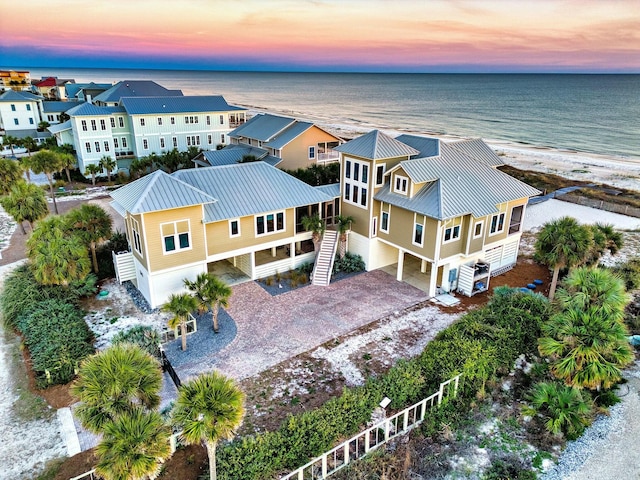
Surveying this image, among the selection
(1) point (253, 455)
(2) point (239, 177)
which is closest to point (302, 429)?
(1) point (253, 455)

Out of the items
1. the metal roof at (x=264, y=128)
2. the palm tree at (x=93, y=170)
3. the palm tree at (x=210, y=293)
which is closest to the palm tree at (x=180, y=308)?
the palm tree at (x=210, y=293)

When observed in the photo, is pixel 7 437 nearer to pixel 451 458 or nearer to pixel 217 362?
pixel 217 362

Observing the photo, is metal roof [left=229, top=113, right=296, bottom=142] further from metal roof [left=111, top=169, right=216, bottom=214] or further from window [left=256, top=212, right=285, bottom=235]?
metal roof [left=111, top=169, right=216, bottom=214]

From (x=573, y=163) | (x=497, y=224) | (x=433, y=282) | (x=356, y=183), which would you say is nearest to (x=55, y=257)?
(x=356, y=183)

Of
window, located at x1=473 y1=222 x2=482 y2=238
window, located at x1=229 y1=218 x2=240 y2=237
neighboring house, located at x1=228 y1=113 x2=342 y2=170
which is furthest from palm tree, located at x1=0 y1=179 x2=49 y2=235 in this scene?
window, located at x1=473 y1=222 x2=482 y2=238

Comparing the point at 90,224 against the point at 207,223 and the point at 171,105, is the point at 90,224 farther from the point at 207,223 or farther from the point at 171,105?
the point at 171,105
